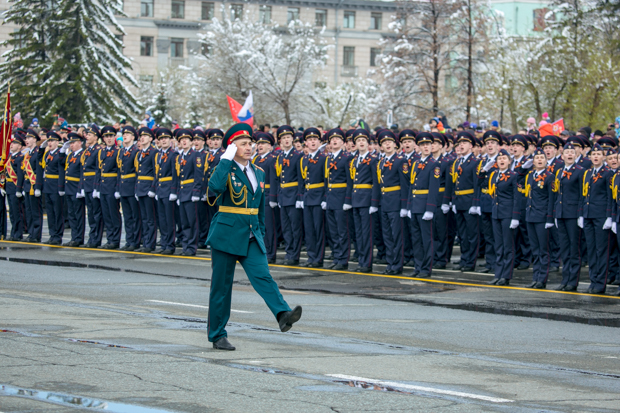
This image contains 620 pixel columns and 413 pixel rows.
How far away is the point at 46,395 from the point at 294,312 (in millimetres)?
2731

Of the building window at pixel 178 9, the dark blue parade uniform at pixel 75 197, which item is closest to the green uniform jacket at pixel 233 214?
the dark blue parade uniform at pixel 75 197

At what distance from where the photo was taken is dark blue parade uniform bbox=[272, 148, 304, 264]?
17031mm

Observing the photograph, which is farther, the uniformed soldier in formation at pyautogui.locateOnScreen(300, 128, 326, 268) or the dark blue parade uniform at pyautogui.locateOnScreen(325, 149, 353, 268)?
the uniformed soldier in formation at pyautogui.locateOnScreen(300, 128, 326, 268)

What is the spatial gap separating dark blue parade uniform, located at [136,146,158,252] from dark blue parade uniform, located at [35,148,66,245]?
233cm

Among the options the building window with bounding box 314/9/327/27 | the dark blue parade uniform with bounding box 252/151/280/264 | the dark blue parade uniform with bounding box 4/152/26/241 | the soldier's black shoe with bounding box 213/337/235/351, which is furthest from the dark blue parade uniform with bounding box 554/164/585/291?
the building window with bounding box 314/9/327/27

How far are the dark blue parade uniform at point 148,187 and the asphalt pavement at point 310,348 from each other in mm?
4373

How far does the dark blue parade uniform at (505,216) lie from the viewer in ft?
48.2

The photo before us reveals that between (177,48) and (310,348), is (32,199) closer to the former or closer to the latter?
(310,348)

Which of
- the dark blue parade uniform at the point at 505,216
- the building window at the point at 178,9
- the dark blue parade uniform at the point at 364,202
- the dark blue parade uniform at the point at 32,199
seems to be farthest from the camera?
the building window at the point at 178,9

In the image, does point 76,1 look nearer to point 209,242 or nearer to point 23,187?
point 23,187

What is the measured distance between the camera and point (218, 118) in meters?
59.0

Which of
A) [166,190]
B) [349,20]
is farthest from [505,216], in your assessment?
[349,20]

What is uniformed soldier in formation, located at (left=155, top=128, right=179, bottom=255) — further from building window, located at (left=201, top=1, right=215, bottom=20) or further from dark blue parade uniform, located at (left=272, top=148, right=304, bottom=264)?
building window, located at (left=201, top=1, right=215, bottom=20)

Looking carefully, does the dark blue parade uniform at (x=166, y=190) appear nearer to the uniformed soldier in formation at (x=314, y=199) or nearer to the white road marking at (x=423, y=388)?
the uniformed soldier in formation at (x=314, y=199)
